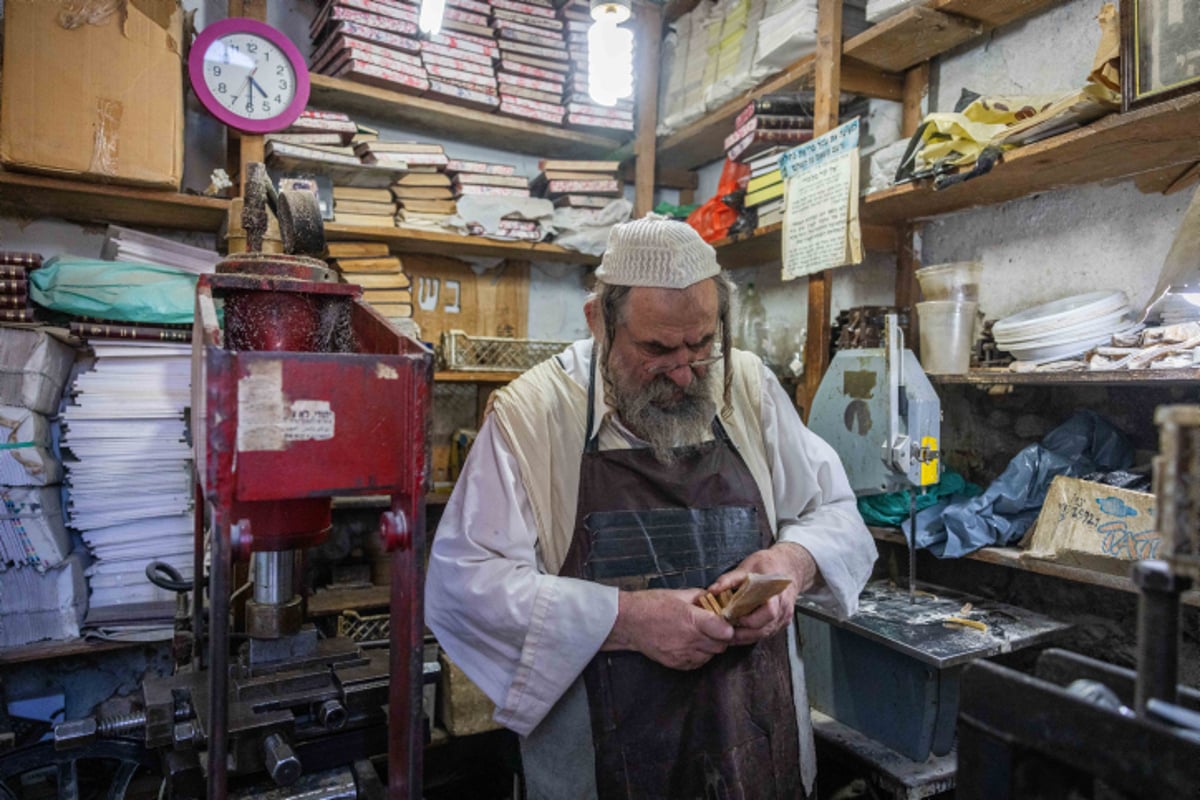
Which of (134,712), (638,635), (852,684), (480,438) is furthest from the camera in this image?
(852,684)

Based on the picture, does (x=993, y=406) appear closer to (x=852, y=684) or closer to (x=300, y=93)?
(x=852, y=684)

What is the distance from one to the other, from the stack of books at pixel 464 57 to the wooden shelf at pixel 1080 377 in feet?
7.98

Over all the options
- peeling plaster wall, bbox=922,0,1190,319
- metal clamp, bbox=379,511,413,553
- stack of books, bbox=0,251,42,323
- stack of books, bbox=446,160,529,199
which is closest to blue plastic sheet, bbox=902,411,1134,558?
peeling plaster wall, bbox=922,0,1190,319

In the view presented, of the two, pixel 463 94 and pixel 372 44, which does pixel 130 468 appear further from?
pixel 463 94

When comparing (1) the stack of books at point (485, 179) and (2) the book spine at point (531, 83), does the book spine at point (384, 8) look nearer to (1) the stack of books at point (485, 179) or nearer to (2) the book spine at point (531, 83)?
(2) the book spine at point (531, 83)

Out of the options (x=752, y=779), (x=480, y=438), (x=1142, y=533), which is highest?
(x=480, y=438)

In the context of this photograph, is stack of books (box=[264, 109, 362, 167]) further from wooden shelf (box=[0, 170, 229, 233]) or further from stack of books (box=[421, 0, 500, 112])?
stack of books (box=[421, 0, 500, 112])

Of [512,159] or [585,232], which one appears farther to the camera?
[512,159]

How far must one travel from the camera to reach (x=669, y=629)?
1.49m

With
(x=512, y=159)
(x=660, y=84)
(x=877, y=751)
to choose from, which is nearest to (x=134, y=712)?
(x=877, y=751)

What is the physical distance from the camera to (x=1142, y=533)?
6.00ft


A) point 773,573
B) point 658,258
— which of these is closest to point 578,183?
point 658,258

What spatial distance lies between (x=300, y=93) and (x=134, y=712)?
2.43m

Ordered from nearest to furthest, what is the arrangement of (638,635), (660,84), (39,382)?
(638,635), (39,382), (660,84)
